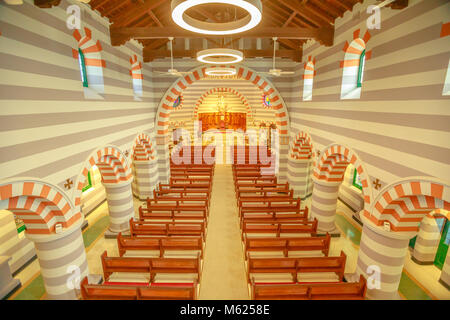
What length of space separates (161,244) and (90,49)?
6.55 metres

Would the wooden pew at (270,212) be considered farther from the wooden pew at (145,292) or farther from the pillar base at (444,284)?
the pillar base at (444,284)

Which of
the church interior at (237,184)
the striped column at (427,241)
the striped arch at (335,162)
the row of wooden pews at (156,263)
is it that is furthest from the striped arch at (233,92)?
the striped column at (427,241)

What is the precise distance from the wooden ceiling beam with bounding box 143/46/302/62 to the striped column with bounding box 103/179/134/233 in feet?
20.5

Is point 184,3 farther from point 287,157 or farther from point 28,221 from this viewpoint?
point 287,157

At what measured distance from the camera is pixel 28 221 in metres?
5.90

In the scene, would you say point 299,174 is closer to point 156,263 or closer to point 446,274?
point 446,274

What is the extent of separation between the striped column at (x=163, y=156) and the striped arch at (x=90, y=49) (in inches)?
227

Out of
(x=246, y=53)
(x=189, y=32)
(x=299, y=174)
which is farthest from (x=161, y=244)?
(x=246, y=53)

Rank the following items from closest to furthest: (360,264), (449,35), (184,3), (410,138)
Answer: (184,3)
(449,35)
(410,138)
(360,264)

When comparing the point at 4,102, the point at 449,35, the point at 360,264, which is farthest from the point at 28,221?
the point at 449,35

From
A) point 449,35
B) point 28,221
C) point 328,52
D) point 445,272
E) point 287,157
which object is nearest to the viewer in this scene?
point 449,35

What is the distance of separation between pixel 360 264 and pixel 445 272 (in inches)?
113

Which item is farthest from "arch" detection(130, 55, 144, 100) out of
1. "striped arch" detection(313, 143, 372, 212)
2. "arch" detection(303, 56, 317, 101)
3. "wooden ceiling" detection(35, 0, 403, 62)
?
"striped arch" detection(313, 143, 372, 212)

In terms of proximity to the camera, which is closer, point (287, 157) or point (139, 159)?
point (139, 159)
